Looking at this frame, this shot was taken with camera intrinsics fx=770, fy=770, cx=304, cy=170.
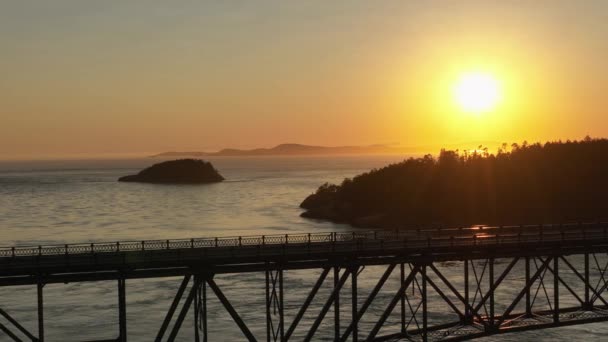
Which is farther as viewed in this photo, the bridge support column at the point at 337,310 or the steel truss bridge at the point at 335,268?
the bridge support column at the point at 337,310

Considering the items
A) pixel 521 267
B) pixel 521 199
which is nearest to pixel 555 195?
pixel 521 199

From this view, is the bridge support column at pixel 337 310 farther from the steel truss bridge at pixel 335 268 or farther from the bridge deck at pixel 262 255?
the bridge deck at pixel 262 255

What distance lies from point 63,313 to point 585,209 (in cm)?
12107

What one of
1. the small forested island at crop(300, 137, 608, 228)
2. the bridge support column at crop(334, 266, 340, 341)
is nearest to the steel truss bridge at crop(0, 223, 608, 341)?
the bridge support column at crop(334, 266, 340, 341)

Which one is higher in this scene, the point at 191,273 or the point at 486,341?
the point at 191,273

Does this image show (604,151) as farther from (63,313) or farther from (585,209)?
(63,313)

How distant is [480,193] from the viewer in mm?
171250

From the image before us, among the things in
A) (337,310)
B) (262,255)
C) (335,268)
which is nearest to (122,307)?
(262,255)

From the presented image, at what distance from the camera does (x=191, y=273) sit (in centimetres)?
4041

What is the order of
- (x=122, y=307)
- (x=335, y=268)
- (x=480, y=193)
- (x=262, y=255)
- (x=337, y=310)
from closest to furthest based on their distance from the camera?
(x=122, y=307)
(x=262, y=255)
(x=337, y=310)
(x=335, y=268)
(x=480, y=193)

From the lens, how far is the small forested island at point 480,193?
157 metres

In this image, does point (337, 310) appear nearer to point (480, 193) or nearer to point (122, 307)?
point (122, 307)

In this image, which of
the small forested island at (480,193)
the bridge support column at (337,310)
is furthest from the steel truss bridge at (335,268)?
the small forested island at (480,193)

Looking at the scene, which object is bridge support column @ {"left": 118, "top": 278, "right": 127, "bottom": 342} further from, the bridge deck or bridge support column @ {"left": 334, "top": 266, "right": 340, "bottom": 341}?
bridge support column @ {"left": 334, "top": 266, "right": 340, "bottom": 341}
